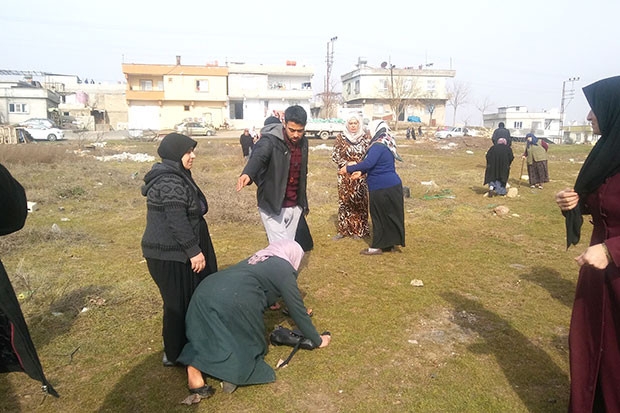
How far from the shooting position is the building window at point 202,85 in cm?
4275

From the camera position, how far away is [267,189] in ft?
13.9

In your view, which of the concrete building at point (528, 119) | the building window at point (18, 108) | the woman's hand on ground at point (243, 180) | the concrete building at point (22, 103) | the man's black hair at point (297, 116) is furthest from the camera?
the concrete building at point (528, 119)

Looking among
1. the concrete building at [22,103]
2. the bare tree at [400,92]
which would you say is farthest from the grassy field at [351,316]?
the concrete building at [22,103]

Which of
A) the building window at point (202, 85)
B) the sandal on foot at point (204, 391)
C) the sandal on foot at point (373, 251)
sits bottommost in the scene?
the sandal on foot at point (204, 391)

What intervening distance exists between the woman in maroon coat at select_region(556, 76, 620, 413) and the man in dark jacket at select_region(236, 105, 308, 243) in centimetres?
239

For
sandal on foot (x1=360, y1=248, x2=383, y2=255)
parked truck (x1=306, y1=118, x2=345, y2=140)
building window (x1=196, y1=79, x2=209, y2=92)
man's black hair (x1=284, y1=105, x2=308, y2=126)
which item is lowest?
sandal on foot (x1=360, y1=248, x2=383, y2=255)

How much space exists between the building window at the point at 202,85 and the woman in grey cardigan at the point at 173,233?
138ft

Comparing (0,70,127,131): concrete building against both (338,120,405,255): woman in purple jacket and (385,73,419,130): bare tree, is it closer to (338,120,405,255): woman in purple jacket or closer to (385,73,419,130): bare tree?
(385,73,419,130): bare tree

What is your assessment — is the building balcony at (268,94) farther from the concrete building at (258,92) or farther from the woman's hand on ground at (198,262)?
the woman's hand on ground at (198,262)

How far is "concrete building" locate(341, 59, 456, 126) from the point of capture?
5316 centimetres

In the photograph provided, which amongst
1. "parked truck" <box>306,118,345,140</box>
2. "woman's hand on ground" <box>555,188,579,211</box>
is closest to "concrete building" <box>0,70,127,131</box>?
"parked truck" <box>306,118,345,140</box>

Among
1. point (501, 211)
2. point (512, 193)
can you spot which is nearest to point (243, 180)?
point (501, 211)

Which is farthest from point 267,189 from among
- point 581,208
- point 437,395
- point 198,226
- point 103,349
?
point 581,208

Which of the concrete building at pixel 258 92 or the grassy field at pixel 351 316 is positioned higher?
the concrete building at pixel 258 92
